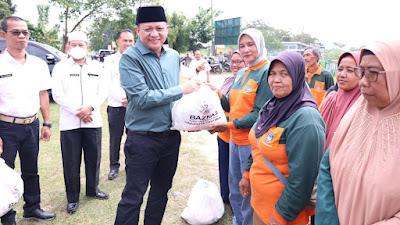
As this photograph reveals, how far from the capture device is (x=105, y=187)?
11.6 feet

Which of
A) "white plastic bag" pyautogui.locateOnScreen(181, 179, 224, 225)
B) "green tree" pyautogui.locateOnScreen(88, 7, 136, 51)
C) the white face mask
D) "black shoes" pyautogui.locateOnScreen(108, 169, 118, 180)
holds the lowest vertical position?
"black shoes" pyautogui.locateOnScreen(108, 169, 118, 180)

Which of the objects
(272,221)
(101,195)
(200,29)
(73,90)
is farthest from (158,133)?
(200,29)

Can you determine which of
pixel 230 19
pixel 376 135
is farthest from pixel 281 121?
pixel 230 19

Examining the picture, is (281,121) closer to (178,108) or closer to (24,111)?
(178,108)

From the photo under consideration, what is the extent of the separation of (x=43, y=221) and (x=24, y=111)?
3.74ft

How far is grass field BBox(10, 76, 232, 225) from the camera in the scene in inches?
113

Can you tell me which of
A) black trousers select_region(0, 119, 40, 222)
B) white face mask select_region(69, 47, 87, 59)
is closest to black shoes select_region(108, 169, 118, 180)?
black trousers select_region(0, 119, 40, 222)

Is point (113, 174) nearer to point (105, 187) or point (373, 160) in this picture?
point (105, 187)

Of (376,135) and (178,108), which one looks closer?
(376,135)

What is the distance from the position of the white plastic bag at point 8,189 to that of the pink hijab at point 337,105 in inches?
92.6

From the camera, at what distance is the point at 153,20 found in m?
2.06

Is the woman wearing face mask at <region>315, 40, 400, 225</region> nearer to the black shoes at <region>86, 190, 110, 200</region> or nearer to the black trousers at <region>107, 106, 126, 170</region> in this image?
the black shoes at <region>86, 190, 110, 200</region>

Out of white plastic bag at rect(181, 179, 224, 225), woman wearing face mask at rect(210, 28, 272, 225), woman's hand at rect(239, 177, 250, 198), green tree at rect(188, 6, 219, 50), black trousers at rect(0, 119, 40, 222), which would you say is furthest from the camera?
green tree at rect(188, 6, 219, 50)

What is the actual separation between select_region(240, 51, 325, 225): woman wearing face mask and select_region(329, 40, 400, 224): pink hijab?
0.75ft
